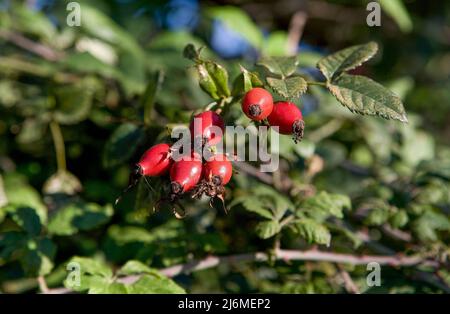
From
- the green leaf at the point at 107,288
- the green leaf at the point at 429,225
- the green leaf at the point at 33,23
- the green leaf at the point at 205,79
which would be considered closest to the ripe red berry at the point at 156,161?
the green leaf at the point at 205,79

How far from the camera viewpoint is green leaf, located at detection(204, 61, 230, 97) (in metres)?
1.54

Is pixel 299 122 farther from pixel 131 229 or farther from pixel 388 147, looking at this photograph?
pixel 388 147

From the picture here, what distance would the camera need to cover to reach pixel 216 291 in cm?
215

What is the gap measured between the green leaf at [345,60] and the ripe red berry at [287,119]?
0.69 ft

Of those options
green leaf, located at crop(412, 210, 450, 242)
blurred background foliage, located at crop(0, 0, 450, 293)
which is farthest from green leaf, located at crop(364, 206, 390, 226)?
green leaf, located at crop(412, 210, 450, 242)

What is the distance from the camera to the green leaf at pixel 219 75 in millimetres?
1538

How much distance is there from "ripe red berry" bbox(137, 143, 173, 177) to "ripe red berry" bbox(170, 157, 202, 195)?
5 centimetres

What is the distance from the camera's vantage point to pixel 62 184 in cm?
248

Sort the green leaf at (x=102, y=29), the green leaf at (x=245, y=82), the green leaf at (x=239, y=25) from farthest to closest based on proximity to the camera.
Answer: the green leaf at (x=239, y=25) < the green leaf at (x=102, y=29) < the green leaf at (x=245, y=82)

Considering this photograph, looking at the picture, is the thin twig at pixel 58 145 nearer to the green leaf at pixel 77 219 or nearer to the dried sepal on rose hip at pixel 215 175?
the green leaf at pixel 77 219

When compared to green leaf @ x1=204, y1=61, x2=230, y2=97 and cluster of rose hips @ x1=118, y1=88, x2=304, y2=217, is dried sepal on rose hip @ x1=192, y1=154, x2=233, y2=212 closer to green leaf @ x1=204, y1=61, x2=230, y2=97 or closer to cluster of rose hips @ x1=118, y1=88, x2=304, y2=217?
cluster of rose hips @ x1=118, y1=88, x2=304, y2=217

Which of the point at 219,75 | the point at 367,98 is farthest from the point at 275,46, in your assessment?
the point at 367,98

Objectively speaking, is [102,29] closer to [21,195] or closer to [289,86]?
[21,195]
